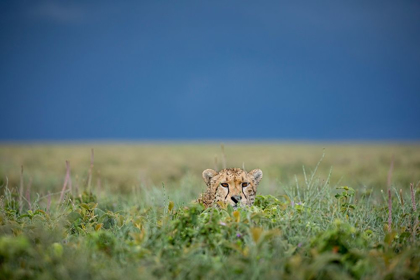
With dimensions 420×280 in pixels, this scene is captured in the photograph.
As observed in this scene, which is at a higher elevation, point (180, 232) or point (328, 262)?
point (180, 232)

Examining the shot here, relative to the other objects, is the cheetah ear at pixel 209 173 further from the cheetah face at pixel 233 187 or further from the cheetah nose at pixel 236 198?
the cheetah nose at pixel 236 198

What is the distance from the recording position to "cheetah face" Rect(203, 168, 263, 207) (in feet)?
13.8

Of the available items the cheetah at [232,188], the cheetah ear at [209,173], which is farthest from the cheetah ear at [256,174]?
the cheetah ear at [209,173]

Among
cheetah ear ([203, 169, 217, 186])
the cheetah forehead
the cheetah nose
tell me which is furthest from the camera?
cheetah ear ([203, 169, 217, 186])

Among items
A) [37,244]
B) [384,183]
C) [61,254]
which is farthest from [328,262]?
[384,183]

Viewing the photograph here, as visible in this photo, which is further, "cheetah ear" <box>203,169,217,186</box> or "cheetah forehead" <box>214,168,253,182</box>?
"cheetah ear" <box>203,169,217,186</box>

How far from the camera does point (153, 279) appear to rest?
2801mm

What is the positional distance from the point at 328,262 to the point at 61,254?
2036 mm

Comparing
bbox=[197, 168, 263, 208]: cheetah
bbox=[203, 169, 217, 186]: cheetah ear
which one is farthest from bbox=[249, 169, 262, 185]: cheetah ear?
bbox=[203, 169, 217, 186]: cheetah ear

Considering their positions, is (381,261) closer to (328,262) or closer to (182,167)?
(328,262)

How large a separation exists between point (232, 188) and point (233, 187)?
16 mm

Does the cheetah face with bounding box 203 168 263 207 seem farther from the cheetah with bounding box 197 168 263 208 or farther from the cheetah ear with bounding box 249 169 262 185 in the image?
the cheetah ear with bounding box 249 169 262 185

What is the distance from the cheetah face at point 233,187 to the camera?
4202mm

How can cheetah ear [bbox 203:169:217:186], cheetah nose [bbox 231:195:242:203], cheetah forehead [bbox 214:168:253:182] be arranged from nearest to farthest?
1. cheetah nose [bbox 231:195:242:203]
2. cheetah forehead [bbox 214:168:253:182]
3. cheetah ear [bbox 203:169:217:186]
